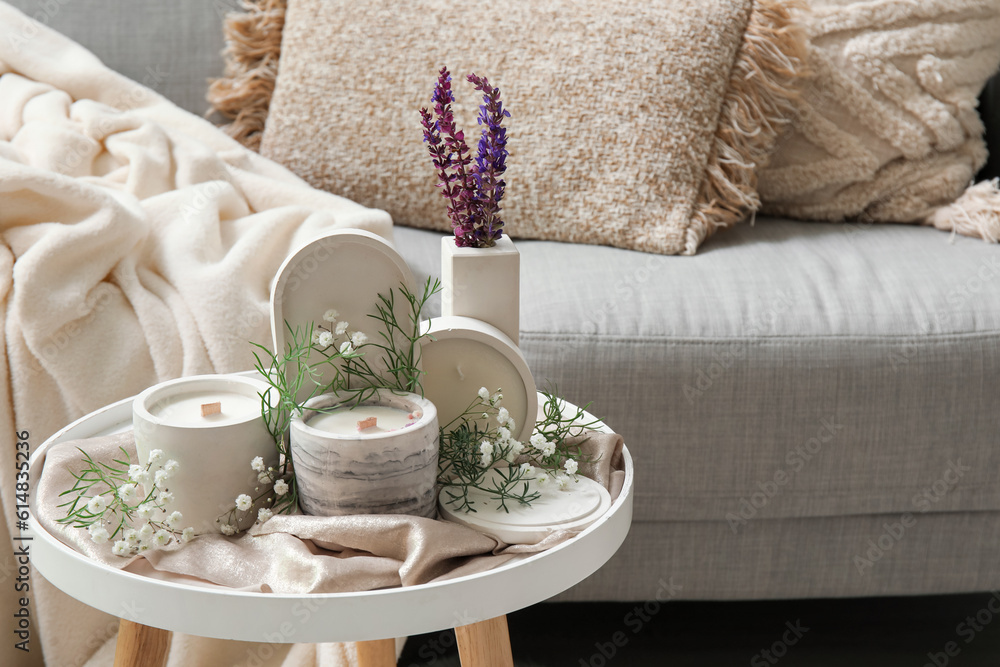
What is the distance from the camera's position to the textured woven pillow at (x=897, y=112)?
4.42 feet

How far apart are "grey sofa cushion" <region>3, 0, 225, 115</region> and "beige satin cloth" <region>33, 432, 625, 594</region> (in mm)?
1115

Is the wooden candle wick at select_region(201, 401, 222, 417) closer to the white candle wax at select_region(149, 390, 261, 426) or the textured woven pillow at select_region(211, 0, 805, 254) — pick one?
the white candle wax at select_region(149, 390, 261, 426)

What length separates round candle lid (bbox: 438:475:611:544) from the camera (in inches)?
23.0

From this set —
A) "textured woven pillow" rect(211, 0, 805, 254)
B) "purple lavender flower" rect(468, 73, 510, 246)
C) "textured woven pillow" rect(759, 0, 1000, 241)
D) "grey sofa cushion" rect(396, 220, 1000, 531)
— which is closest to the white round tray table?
"purple lavender flower" rect(468, 73, 510, 246)

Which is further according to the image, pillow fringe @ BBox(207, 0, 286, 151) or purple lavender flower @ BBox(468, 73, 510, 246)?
pillow fringe @ BBox(207, 0, 286, 151)

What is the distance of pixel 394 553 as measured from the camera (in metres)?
0.56

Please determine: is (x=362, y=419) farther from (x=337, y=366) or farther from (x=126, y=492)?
(x=126, y=492)

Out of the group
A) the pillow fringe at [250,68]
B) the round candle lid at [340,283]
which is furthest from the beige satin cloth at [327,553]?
the pillow fringe at [250,68]

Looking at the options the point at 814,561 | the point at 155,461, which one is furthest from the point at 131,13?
the point at 814,561

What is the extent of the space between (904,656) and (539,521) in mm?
874

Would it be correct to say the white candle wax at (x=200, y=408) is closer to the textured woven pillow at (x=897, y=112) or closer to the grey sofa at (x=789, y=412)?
the grey sofa at (x=789, y=412)

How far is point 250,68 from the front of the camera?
1486 millimetres

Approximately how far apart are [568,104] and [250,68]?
573 millimetres

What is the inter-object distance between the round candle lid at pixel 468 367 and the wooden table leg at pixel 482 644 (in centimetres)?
15
